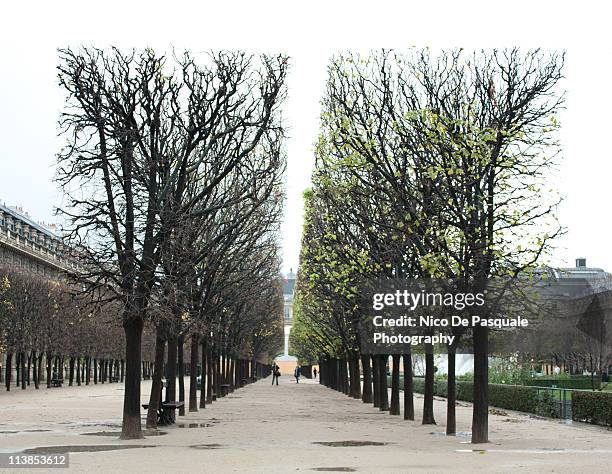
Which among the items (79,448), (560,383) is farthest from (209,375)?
(79,448)

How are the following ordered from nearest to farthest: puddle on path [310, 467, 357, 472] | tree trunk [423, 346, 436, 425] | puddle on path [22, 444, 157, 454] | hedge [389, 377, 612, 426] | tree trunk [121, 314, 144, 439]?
1. puddle on path [310, 467, 357, 472]
2. puddle on path [22, 444, 157, 454]
3. tree trunk [121, 314, 144, 439]
4. tree trunk [423, 346, 436, 425]
5. hedge [389, 377, 612, 426]

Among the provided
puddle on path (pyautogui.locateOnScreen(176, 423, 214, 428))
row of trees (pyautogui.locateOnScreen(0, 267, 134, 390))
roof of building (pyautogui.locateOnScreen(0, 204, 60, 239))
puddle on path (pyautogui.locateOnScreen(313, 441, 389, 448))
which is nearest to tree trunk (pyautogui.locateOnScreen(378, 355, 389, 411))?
puddle on path (pyautogui.locateOnScreen(176, 423, 214, 428))

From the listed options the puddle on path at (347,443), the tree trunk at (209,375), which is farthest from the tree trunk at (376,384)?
the puddle on path at (347,443)

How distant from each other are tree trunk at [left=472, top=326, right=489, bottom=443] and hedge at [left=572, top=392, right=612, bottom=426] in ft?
29.6

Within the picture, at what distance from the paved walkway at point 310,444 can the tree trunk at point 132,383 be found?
1.63 ft

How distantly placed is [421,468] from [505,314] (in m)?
8.78

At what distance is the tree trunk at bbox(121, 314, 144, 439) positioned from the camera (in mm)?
22516

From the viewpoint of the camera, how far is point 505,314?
Result: 24094 mm

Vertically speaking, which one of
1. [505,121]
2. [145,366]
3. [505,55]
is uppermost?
[505,55]

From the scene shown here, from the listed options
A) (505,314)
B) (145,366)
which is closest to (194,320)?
(505,314)

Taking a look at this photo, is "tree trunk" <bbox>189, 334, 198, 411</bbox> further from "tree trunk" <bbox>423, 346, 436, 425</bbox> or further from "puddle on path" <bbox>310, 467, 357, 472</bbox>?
"puddle on path" <bbox>310, 467, 357, 472</bbox>

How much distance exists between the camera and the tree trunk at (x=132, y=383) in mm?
22516

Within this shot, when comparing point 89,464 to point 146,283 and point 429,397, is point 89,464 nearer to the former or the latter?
point 146,283

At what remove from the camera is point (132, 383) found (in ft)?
74.0
